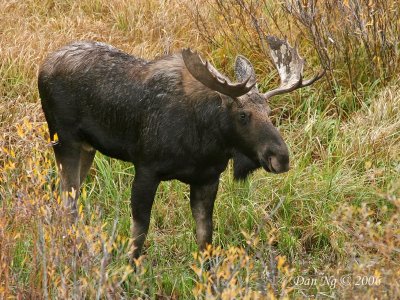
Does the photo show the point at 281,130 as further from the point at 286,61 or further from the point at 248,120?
the point at 248,120

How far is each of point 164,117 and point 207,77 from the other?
1.63 ft

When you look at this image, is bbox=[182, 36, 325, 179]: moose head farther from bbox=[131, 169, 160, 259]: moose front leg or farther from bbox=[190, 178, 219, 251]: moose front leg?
bbox=[131, 169, 160, 259]: moose front leg

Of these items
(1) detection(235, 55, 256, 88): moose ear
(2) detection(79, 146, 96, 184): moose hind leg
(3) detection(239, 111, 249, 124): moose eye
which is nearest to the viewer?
(3) detection(239, 111, 249, 124): moose eye

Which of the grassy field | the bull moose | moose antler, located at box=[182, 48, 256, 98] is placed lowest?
the grassy field

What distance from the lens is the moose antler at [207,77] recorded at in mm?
5695

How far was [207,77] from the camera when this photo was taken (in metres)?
5.77

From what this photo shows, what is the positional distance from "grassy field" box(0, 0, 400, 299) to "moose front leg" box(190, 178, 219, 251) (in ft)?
0.55

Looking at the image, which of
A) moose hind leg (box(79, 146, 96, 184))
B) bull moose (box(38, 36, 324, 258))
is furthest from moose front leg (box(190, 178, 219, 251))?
moose hind leg (box(79, 146, 96, 184))

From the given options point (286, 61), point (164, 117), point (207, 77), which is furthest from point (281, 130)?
point (207, 77)

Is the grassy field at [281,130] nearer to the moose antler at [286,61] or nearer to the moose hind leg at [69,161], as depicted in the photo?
the moose hind leg at [69,161]

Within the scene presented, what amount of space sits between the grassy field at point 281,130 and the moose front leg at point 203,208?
6.6 inches

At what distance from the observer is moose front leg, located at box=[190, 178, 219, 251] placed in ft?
20.9

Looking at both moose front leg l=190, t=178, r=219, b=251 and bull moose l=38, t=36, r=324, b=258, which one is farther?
moose front leg l=190, t=178, r=219, b=251

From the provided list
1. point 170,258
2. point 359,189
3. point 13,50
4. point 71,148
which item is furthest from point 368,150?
point 13,50
